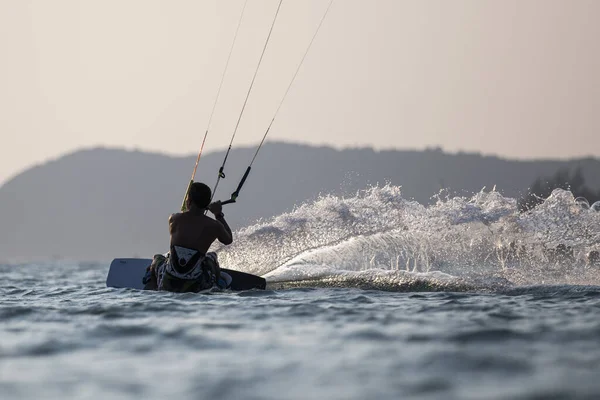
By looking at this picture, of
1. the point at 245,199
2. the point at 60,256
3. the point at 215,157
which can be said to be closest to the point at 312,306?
the point at 245,199

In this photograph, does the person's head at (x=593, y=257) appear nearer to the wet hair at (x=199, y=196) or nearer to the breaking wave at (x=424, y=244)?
the breaking wave at (x=424, y=244)

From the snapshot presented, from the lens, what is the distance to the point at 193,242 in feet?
38.6

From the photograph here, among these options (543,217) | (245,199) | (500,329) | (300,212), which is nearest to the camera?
(500,329)

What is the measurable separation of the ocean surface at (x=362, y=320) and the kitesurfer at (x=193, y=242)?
48 centimetres

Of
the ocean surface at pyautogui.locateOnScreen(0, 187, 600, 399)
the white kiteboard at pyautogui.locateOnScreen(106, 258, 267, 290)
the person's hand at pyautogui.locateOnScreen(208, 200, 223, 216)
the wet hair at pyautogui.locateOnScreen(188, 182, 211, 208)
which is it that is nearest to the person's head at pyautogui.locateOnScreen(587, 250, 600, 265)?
the ocean surface at pyautogui.locateOnScreen(0, 187, 600, 399)

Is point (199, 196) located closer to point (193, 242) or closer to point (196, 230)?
point (196, 230)

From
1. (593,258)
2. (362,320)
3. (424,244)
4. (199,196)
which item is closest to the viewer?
(362,320)

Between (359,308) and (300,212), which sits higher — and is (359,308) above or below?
below

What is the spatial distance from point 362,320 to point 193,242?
12.3 ft

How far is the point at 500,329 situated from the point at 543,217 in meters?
6.92

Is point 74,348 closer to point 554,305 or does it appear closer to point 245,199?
point 554,305

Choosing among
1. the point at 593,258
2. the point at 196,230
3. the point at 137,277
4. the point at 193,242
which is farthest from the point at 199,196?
the point at 593,258

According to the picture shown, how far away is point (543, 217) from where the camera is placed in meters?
14.2

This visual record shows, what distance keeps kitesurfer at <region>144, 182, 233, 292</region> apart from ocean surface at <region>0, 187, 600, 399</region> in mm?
477
